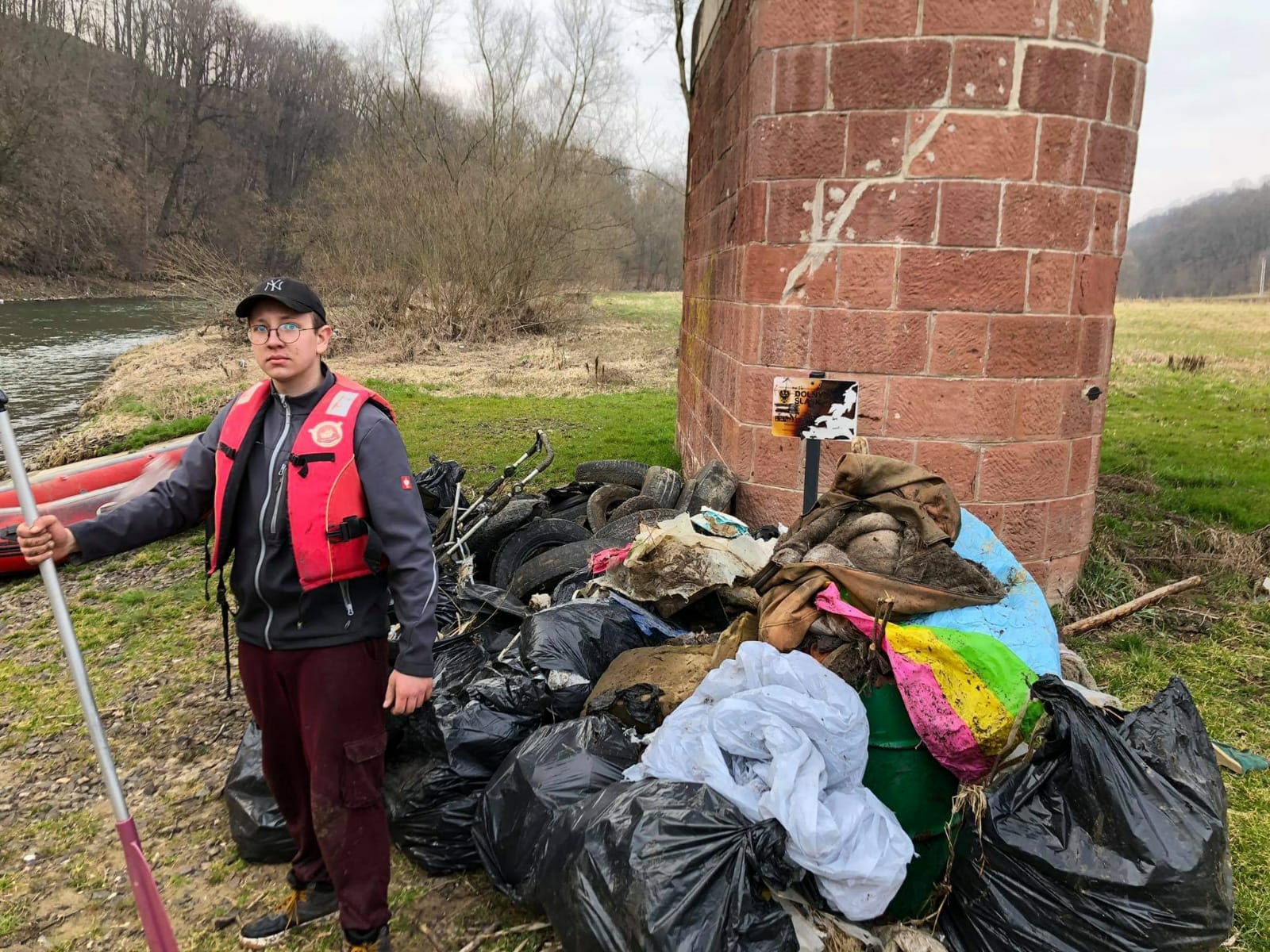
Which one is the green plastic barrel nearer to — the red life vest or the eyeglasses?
the red life vest

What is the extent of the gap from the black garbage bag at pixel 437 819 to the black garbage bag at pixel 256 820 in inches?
14.3

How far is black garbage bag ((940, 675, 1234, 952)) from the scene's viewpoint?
197cm

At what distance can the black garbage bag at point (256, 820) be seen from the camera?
112 inches

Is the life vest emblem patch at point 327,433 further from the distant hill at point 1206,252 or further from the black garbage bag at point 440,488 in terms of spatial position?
the distant hill at point 1206,252

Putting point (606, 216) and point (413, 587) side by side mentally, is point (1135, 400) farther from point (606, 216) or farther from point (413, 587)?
point (606, 216)

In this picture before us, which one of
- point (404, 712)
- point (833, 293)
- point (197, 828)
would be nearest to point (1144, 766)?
point (404, 712)

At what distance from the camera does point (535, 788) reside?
8.37 ft

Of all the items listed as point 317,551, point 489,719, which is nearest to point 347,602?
point 317,551

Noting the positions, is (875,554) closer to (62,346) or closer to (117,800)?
(117,800)

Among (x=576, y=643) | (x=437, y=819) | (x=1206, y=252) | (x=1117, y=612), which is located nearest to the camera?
Answer: (x=437, y=819)

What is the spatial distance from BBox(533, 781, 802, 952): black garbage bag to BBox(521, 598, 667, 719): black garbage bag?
0.93 m

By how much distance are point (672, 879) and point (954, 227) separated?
10.6ft

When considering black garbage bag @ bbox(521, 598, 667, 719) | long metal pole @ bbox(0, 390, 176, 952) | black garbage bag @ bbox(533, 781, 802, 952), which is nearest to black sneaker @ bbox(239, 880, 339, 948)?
long metal pole @ bbox(0, 390, 176, 952)

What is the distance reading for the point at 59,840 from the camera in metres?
3.02
